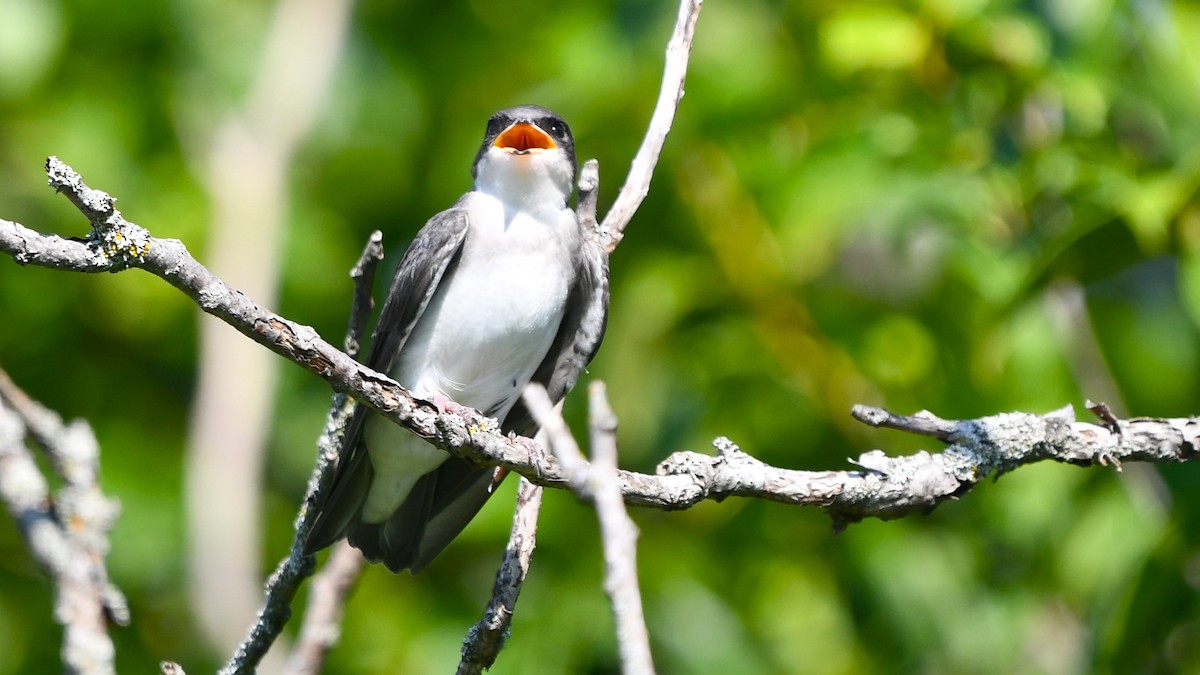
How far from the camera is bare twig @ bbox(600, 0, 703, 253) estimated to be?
11.2ft

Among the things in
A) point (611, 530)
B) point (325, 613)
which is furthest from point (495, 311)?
point (611, 530)

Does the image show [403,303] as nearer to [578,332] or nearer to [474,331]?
[474,331]

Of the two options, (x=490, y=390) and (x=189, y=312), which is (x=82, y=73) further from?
(x=490, y=390)

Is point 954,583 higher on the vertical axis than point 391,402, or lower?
higher

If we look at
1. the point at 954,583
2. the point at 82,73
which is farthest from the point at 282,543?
the point at 954,583

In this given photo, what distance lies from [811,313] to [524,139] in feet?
3.86

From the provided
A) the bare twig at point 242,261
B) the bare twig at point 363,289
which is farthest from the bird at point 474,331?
the bare twig at point 242,261

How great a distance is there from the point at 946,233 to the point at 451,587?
8.13ft

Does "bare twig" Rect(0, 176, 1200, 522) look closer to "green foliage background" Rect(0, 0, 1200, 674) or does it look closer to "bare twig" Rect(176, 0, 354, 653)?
"green foliage background" Rect(0, 0, 1200, 674)

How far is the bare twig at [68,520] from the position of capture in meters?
2.80

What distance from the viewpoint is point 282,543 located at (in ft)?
18.5

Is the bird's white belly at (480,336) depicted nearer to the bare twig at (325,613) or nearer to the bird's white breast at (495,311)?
the bird's white breast at (495,311)

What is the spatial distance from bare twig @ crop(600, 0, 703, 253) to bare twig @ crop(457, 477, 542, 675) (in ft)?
3.09

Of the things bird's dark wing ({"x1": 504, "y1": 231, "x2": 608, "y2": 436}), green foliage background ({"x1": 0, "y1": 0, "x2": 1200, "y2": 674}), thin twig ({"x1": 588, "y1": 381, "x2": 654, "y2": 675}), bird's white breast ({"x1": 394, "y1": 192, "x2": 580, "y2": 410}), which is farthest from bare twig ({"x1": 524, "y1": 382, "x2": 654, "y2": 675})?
green foliage background ({"x1": 0, "y1": 0, "x2": 1200, "y2": 674})
